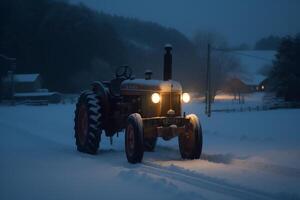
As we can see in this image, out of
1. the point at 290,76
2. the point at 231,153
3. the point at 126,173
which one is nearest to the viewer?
the point at 126,173

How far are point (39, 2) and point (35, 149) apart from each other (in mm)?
59340

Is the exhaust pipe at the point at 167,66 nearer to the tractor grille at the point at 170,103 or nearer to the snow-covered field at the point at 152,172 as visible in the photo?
the tractor grille at the point at 170,103

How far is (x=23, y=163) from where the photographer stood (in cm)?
1048

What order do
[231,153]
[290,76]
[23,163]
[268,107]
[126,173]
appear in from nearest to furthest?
[126,173] < [23,163] < [231,153] < [268,107] < [290,76]

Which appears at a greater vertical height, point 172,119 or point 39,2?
point 39,2

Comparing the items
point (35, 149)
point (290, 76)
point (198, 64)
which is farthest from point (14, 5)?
point (35, 149)

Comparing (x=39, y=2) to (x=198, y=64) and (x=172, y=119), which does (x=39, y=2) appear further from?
(x=172, y=119)

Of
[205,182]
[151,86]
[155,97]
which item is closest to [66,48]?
[151,86]

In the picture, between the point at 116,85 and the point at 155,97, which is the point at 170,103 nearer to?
the point at 155,97

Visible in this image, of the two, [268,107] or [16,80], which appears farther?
[16,80]

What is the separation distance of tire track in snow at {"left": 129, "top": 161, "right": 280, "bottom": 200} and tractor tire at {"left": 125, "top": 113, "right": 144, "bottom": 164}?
1.01 feet

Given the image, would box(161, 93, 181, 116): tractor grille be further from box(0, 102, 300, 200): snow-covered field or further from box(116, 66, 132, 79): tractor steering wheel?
box(116, 66, 132, 79): tractor steering wheel

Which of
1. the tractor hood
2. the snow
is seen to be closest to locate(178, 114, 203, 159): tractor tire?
the tractor hood

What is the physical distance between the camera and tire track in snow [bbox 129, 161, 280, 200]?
291 inches
